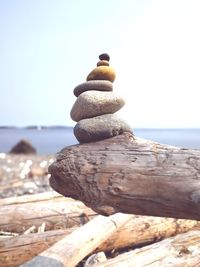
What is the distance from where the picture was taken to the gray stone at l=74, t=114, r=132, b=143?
149 inches

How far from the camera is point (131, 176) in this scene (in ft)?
11.0

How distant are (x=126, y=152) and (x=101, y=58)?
1.16 m

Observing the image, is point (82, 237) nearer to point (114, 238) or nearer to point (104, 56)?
point (114, 238)

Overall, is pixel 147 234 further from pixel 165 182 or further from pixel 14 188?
pixel 14 188

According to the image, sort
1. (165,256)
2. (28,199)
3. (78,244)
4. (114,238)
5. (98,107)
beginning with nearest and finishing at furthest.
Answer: (98,107) → (165,256) → (78,244) → (114,238) → (28,199)

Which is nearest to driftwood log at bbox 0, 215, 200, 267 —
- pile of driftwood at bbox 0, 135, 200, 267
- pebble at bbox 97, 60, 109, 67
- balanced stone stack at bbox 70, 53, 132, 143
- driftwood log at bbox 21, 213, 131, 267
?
pile of driftwood at bbox 0, 135, 200, 267

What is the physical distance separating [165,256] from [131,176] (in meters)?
2.01

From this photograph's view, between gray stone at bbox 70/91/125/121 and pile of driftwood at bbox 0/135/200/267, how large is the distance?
0.36m

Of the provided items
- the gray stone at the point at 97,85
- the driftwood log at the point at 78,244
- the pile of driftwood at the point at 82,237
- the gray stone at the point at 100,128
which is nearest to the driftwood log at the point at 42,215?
the pile of driftwood at the point at 82,237

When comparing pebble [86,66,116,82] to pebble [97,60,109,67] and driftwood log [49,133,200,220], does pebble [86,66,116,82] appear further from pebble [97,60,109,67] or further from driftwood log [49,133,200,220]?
driftwood log [49,133,200,220]

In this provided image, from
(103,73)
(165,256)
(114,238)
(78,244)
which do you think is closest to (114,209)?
(103,73)

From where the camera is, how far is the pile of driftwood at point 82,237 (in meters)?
4.83

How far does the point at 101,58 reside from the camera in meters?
4.15

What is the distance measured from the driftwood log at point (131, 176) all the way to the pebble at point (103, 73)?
0.70m
